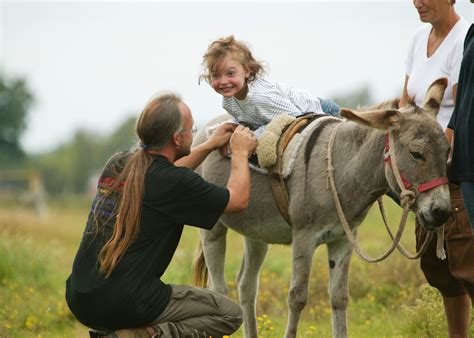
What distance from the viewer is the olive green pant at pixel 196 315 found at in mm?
4562

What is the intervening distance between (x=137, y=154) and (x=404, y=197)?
5.31ft

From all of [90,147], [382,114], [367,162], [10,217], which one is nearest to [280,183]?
[367,162]

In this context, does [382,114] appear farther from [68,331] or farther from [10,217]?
[10,217]

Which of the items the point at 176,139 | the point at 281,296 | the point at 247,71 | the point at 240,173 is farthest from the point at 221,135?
the point at 281,296

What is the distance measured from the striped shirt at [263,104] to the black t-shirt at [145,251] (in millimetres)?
1273

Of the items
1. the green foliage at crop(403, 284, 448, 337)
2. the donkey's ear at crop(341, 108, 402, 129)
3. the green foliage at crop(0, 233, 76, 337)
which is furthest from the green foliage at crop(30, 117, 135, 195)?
the donkey's ear at crop(341, 108, 402, 129)

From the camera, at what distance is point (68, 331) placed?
713cm

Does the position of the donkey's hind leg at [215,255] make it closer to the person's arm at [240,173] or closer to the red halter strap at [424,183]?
the person's arm at [240,173]

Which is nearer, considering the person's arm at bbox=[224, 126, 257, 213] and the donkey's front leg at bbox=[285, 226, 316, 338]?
the person's arm at bbox=[224, 126, 257, 213]

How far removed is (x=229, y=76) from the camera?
217 inches

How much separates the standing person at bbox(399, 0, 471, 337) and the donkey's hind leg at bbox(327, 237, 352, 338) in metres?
0.55

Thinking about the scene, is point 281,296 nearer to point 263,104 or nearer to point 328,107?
point 328,107

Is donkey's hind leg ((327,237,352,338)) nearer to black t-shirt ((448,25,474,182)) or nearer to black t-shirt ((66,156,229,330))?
black t-shirt ((448,25,474,182))

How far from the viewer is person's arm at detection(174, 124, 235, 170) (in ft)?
17.4
